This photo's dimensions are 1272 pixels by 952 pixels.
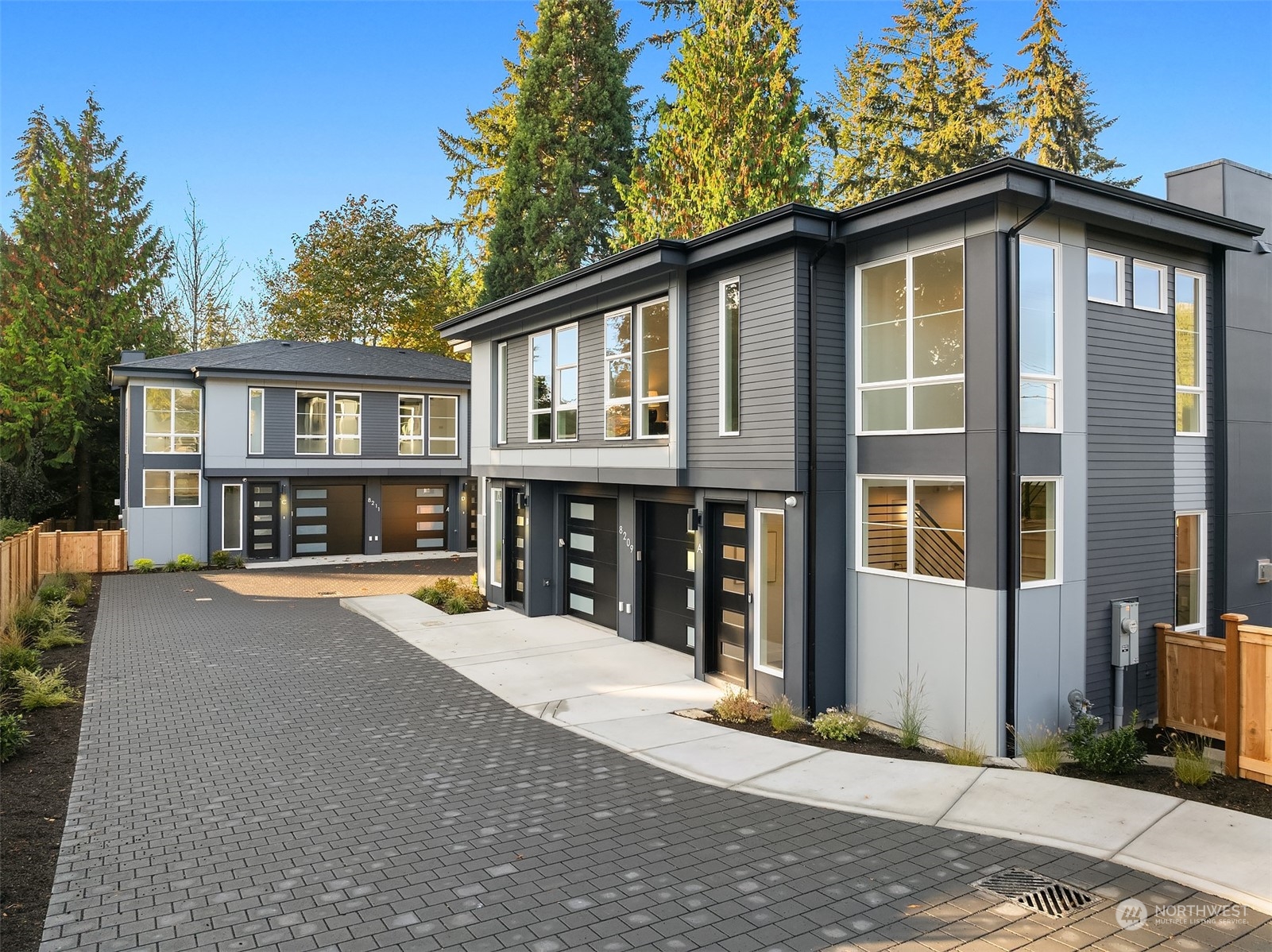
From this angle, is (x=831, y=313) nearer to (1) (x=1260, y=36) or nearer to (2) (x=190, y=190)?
(1) (x=1260, y=36)

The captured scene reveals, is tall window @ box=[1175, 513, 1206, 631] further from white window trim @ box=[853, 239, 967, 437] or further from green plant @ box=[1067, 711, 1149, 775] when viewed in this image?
white window trim @ box=[853, 239, 967, 437]

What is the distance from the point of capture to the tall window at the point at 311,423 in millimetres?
24969

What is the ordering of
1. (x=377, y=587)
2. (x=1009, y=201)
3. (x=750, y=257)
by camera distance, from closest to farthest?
(x=1009, y=201)
(x=750, y=257)
(x=377, y=587)

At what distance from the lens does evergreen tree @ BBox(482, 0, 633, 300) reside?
3044cm

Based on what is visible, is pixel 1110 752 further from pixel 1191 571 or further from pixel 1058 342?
pixel 1058 342

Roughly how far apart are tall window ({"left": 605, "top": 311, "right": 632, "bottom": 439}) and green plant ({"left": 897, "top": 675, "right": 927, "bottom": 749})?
5.56 m

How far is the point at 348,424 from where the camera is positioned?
25.7 meters

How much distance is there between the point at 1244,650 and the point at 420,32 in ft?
54.8

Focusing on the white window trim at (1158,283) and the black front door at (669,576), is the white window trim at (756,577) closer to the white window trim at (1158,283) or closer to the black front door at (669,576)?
the black front door at (669,576)

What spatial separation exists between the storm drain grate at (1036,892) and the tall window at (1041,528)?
3519mm

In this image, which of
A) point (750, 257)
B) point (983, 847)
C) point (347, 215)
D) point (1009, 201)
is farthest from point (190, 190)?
point (983, 847)

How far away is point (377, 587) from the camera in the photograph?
20.0 meters

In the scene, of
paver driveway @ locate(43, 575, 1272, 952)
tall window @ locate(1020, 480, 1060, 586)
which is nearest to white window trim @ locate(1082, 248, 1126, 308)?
tall window @ locate(1020, 480, 1060, 586)

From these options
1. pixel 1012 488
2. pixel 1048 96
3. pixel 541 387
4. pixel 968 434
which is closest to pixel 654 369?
pixel 541 387
